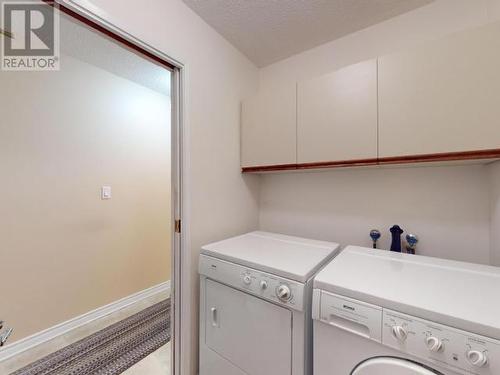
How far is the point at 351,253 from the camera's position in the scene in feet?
4.38

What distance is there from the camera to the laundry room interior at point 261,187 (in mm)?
951

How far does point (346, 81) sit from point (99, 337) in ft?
8.86

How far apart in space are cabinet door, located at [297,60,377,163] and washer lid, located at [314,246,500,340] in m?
0.63

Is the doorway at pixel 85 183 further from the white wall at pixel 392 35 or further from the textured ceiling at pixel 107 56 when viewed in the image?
the white wall at pixel 392 35

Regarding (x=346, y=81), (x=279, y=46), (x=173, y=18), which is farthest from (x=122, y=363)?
(x=279, y=46)

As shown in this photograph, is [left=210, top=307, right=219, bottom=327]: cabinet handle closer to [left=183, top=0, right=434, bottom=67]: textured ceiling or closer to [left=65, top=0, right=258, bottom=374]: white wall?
[left=65, top=0, right=258, bottom=374]: white wall

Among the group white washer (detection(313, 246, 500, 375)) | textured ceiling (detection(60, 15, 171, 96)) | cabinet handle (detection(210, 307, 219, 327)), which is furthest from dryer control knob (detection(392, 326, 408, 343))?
textured ceiling (detection(60, 15, 171, 96))

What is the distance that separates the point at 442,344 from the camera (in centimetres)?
69

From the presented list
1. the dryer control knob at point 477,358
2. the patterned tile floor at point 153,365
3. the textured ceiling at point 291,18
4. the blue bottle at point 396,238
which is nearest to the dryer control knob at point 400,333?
the dryer control knob at point 477,358

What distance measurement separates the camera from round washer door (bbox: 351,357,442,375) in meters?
0.73

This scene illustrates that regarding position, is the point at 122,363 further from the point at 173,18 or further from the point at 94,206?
the point at 173,18

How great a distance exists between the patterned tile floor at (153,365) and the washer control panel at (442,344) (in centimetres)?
154

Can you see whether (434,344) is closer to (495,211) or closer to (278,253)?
(278,253)

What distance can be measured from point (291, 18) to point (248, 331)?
194 cm
